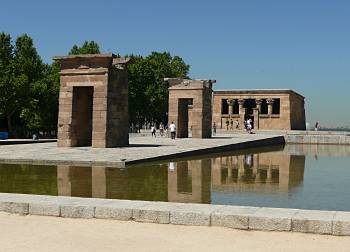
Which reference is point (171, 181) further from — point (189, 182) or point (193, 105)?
point (193, 105)

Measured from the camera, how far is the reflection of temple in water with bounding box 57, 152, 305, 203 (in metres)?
9.71

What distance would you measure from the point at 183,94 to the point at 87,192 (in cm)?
2459

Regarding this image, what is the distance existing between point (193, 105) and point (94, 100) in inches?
520

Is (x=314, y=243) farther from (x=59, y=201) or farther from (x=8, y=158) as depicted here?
(x=8, y=158)

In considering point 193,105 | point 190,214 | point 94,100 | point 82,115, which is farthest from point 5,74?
point 190,214

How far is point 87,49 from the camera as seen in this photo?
53.0 metres

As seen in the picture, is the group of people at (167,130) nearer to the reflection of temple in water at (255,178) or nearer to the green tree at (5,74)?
the green tree at (5,74)

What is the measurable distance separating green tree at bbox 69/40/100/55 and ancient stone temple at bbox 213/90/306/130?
55.7 feet

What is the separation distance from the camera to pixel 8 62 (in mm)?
41562

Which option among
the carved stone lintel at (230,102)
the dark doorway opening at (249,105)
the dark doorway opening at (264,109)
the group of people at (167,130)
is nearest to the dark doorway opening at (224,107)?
the carved stone lintel at (230,102)

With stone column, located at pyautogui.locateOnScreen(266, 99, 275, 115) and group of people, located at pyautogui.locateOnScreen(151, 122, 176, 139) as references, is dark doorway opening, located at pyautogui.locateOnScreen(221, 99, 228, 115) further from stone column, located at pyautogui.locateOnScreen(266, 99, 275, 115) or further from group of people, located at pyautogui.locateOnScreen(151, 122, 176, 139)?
group of people, located at pyautogui.locateOnScreen(151, 122, 176, 139)

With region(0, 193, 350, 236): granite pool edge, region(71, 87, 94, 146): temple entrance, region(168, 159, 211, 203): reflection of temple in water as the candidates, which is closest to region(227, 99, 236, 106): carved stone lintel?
region(71, 87, 94, 146): temple entrance

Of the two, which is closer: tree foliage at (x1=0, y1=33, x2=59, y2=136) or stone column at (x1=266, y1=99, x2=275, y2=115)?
tree foliage at (x1=0, y1=33, x2=59, y2=136)

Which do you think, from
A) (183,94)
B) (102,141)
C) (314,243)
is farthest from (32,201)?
(183,94)
